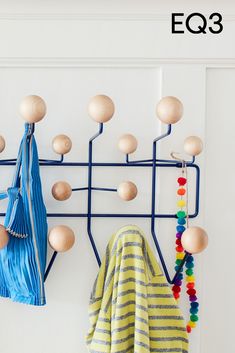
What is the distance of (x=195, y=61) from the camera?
1212 mm

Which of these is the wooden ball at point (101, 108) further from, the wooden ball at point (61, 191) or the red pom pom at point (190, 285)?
the red pom pom at point (190, 285)

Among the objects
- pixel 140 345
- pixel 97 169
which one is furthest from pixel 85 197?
pixel 140 345

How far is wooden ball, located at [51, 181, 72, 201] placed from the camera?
114 centimetres

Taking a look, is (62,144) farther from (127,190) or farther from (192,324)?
(192,324)

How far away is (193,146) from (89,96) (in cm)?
26

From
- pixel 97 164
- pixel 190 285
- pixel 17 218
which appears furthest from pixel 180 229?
pixel 17 218

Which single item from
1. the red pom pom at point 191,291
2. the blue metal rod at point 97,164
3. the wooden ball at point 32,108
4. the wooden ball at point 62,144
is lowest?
the red pom pom at point 191,291

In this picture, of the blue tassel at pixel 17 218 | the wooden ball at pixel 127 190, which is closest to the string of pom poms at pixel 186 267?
the wooden ball at pixel 127 190

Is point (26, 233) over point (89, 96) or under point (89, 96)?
under

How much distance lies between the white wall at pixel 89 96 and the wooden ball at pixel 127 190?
0.08 meters

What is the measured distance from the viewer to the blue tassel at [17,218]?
108cm

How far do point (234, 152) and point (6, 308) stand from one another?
1.98 feet

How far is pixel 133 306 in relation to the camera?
3.64 ft

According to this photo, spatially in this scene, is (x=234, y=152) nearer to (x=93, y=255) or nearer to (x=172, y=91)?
(x=172, y=91)
